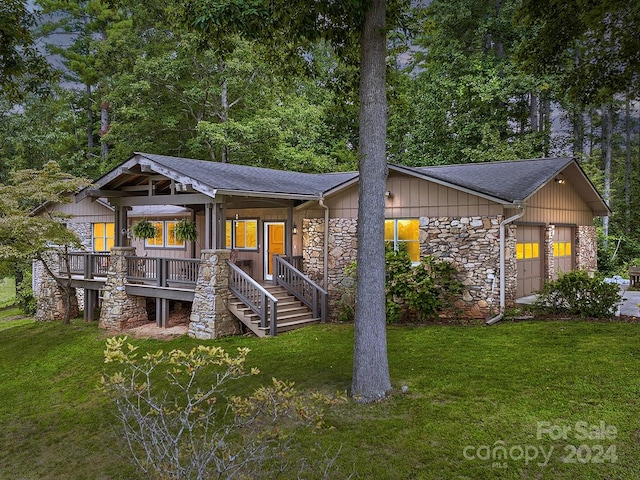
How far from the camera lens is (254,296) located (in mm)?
11656

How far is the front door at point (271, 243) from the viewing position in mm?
14359

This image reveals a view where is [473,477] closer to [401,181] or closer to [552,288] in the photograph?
[552,288]

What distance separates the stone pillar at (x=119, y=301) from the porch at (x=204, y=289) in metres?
0.03

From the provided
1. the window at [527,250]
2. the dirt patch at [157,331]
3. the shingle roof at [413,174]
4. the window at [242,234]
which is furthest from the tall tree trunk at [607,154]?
the dirt patch at [157,331]

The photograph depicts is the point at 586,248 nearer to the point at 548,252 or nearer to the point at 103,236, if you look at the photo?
the point at 548,252

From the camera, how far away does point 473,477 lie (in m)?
4.53

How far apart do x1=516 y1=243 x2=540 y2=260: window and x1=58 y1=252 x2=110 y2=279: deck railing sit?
12.5m

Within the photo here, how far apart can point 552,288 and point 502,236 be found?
1.74 metres

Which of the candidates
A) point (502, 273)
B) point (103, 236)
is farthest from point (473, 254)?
point (103, 236)

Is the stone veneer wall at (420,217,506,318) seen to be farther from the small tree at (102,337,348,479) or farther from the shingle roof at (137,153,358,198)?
the small tree at (102,337,348,479)

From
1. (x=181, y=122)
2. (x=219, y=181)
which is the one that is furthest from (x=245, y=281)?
(x=181, y=122)

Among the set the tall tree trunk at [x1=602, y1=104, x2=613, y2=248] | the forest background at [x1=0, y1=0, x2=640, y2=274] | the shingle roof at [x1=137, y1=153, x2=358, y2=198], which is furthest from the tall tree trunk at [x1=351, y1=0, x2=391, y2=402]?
the tall tree trunk at [x1=602, y1=104, x2=613, y2=248]

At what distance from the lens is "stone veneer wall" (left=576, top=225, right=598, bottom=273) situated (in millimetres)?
15078

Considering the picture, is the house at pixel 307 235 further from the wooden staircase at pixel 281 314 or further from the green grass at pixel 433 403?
the green grass at pixel 433 403
